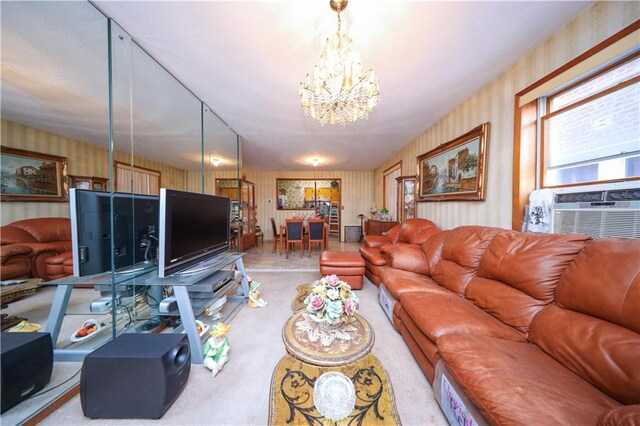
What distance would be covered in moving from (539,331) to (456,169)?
6.98 ft

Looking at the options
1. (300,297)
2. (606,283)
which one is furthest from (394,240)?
(606,283)

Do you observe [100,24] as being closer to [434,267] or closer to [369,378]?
[369,378]

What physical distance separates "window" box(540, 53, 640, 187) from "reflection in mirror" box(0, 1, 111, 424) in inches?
149

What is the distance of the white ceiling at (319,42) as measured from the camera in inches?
53.9

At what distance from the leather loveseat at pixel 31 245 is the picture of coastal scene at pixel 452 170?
13.0ft

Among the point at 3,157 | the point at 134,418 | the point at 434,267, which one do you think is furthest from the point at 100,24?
the point at 434,267

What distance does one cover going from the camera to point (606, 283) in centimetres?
98

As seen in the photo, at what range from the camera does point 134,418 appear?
110 cm

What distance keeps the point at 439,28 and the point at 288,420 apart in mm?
2787

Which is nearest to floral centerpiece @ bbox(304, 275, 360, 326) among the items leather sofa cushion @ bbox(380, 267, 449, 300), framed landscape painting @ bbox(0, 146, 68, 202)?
leather sofa cushion @ bbox(380, 267, 449, 300)

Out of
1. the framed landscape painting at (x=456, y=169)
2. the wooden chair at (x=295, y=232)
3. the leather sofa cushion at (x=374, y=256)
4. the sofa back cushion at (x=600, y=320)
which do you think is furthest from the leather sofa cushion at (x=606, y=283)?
the wooden chair at (x=295, y=232)

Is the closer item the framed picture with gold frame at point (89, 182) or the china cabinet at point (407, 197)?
the framed picture with gold frame at point (89, 182)

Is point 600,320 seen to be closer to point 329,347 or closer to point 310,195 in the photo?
point 329,347

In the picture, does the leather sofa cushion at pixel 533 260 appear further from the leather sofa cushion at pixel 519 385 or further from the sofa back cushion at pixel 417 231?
the sofa back cushion at pixel 417 231
